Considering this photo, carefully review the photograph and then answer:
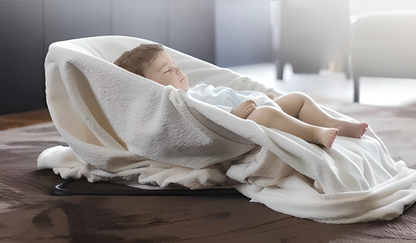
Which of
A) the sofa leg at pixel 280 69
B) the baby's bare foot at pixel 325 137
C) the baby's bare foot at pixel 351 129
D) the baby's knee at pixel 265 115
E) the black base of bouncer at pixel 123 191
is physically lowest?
the black base of bouncer at pixel 123 191

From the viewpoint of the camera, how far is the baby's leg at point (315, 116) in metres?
A: 1.36

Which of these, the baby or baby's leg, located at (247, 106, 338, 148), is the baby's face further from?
baby's leg, located at (247, 106, 338, 148)

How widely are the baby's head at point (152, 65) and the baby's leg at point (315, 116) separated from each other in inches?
13.3

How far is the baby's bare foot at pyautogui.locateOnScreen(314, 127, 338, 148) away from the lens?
116cm

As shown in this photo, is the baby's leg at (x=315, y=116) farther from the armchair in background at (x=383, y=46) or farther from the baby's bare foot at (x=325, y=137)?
the armchair in background at (x=383, y=46)

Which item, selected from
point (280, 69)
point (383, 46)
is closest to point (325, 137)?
point (383, 46)

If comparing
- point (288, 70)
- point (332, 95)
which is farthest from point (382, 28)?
point (288, 70)

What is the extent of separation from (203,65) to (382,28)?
165 centimetres

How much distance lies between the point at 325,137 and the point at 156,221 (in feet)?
1.52

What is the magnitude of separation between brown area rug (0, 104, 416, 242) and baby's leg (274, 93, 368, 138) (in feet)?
0.93

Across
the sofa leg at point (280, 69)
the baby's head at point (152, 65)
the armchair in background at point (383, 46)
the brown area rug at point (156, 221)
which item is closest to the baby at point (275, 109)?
the baby's head at point (152, 65)

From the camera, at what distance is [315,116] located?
1.37m

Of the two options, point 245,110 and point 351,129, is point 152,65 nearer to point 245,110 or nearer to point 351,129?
point 245,110

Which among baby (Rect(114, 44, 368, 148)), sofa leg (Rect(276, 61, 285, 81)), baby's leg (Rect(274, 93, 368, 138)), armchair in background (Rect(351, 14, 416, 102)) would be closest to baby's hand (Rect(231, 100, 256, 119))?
baby (Rect(114, 44, 368, 148))
